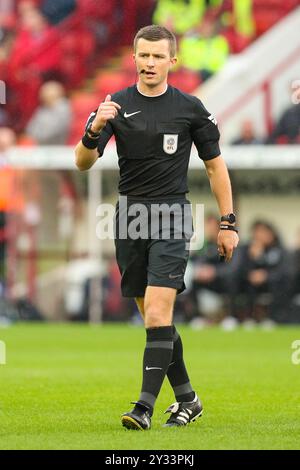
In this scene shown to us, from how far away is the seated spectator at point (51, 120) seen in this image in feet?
70.2

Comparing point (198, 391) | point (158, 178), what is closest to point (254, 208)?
point (198, 391)

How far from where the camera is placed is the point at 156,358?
715 cm

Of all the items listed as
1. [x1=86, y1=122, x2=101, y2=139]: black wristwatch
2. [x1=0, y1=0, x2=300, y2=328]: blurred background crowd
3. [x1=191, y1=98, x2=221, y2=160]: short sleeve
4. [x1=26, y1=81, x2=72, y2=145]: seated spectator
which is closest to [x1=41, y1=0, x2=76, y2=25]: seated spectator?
[x1=0, y1=0, x2=300, y2=328]: blurred background crowd

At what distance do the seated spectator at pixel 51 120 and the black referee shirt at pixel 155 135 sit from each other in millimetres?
14067

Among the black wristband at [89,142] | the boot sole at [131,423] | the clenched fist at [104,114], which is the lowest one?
the boot sole at [131,423]

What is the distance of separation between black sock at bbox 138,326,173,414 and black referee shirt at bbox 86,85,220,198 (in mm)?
819

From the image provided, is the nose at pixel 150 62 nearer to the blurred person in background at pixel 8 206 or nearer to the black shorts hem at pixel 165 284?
the black shorts hem at pixel 165 284

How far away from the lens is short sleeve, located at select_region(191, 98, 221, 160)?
7418 mm

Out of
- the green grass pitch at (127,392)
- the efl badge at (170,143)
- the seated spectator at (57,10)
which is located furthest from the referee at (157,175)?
the seated spectator at (57,10)

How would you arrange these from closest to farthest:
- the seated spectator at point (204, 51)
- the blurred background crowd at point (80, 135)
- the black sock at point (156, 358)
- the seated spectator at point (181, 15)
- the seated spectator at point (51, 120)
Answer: the black sock at point (156, 358)
the blurred background crowd at point (80, 135)
the seated spectator at point (51, 120)
the seated spectator at point (204, 51)
the seated spectator at point (181, 15)

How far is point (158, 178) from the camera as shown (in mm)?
7371

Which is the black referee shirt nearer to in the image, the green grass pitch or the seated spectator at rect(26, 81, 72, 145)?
the green grass pitch

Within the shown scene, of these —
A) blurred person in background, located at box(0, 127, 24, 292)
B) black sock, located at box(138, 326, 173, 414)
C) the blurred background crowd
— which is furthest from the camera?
blurred person in background, located at box(0, 127, 24, 292)
